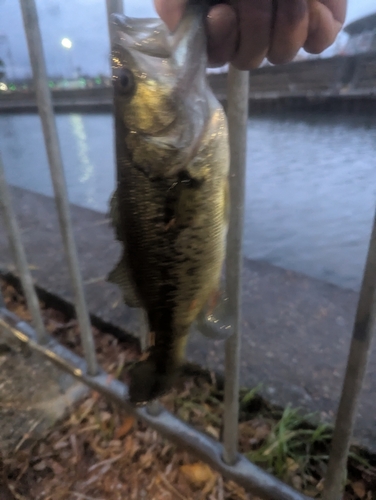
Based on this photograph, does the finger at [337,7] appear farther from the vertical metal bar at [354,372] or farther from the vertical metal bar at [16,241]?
the vertical metal bar at [16,241]

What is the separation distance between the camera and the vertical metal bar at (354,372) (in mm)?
950

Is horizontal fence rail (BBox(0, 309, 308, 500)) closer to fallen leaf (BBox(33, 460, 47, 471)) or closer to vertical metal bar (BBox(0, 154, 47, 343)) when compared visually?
vertical metal bar (BBox(0, 154, 47, 343))

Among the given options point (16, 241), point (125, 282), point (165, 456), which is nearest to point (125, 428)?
point (165, 456)

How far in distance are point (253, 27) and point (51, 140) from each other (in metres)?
0.95

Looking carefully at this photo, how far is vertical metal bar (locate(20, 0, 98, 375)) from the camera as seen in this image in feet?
4.08

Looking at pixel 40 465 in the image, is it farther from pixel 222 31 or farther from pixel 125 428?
pixel 222 31

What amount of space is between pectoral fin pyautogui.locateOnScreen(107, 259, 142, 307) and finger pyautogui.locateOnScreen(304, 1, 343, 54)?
0.63 meters

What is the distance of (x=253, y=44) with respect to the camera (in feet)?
2.21

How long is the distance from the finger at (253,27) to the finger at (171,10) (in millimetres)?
101

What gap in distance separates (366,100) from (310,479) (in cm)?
853

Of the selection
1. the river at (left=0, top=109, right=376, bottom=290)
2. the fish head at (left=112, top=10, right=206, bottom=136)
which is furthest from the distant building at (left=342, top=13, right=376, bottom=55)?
the fish head at (left=112, top=10, right=206, bottom=136)

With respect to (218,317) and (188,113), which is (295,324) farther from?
(188,113)

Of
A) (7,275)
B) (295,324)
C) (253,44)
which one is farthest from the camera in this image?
(7,275)

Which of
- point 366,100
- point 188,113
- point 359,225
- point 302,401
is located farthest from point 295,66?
point 188,113
